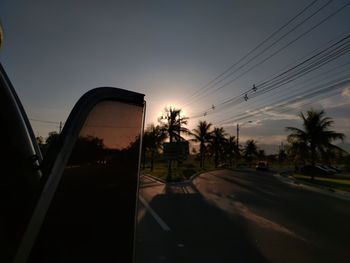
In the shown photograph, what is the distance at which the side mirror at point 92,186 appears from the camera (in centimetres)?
93

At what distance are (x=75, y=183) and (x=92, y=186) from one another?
9 cm

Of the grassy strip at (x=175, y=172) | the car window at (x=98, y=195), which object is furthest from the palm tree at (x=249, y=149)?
the car window at (x=98, y=195)

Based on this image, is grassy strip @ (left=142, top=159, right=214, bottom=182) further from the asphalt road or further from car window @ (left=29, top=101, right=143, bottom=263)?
car window @ (left=29, top=101, right=143, bottom=263)

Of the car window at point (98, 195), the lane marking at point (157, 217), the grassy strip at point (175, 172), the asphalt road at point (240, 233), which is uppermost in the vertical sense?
the car window at point (98, 195)

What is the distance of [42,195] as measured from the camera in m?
0.96

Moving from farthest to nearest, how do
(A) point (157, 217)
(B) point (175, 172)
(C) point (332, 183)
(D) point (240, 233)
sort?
(B) point (175, 172), (C) point (332, 183), (A) point (157, 217), (D) point (240, 233)

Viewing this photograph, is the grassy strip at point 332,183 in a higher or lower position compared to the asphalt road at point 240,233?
higher

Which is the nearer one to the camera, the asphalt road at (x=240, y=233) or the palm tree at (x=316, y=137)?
the asphalt road at (x=240, y=233)

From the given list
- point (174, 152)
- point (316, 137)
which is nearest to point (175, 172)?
point (174, 152)

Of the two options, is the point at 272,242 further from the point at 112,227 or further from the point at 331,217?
the point at 112,227

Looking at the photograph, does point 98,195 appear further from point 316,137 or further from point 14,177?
point 316,137

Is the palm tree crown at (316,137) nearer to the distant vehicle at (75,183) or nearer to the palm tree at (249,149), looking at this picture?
the distant vehicle at (75,183)

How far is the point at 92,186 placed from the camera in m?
1.17

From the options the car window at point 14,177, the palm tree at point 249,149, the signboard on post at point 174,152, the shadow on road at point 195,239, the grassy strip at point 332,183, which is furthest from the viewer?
the palm tree at point 249,149
